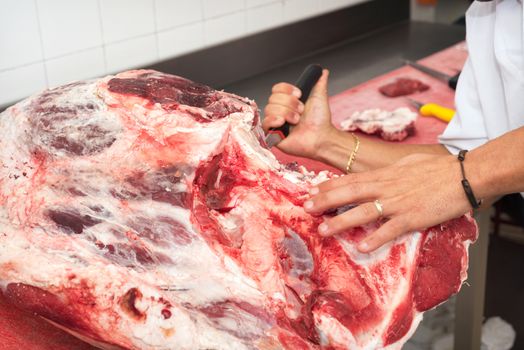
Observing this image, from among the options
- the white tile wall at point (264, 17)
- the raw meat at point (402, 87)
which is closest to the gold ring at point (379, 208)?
the raw meat at point (402, 87)

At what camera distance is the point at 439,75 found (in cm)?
278

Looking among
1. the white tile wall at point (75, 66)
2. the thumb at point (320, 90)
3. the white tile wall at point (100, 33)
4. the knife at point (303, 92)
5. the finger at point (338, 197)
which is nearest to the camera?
the finger at point (338, 197)

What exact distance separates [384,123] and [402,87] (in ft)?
1.37

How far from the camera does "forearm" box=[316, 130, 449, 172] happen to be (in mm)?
2041

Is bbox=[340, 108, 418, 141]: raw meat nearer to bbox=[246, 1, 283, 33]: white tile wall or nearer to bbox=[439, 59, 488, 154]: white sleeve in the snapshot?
bbox=[439, 59, 488, 154]: white sleeve

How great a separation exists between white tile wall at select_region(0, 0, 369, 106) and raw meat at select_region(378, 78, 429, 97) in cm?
72

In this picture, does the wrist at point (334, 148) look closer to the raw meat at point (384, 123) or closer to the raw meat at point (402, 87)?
the raw meat at point (384, 123)

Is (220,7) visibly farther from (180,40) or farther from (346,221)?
(346,221)

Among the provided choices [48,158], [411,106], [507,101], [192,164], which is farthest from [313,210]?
[411,106]

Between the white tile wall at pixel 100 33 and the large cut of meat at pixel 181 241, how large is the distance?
0.83 meters

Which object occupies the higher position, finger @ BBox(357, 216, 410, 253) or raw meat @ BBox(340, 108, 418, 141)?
finger @ BBox(357, 216, 410, 253)

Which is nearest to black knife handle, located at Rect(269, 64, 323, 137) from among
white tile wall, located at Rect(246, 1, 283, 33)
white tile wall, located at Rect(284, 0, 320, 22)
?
white tile wall, located at Rect(246, 1, 283, 33)

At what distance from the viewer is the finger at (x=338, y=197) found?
4.27ft

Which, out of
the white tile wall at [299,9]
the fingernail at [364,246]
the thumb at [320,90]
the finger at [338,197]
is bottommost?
the white tile wall at [299,9]
